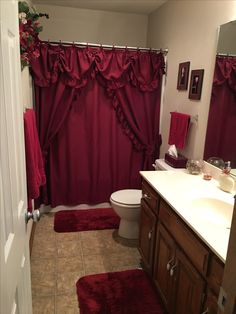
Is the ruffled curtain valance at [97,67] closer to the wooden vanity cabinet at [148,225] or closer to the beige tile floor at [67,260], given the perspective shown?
the wooden vanity cabinet at [148,225]

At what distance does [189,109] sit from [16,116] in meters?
1.80

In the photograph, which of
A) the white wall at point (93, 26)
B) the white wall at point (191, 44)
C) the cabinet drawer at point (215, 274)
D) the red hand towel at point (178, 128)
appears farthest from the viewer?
the white wall at point (93, 26)

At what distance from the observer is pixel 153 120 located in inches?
123

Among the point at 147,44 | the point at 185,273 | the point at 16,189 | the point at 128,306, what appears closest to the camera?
the point at 16,189

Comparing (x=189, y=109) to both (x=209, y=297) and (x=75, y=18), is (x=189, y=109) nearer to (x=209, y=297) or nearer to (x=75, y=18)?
(x=209, y=297)

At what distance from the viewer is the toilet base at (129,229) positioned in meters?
2.66

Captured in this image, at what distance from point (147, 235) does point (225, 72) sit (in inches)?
55.4

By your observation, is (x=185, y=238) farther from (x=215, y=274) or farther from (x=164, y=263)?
(x=164, y=263)

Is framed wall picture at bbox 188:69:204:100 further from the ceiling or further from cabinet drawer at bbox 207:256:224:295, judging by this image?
cabinet drawer at bbox 207:256:224:295

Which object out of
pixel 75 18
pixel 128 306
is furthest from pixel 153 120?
pixel 128 306

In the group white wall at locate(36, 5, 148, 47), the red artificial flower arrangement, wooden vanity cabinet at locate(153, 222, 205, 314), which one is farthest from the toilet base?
white wall at locate(36, 5, 148, 47)

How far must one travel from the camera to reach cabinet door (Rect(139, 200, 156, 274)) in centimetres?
199

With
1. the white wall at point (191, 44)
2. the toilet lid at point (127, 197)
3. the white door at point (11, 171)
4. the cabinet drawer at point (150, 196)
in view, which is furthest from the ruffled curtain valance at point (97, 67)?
the white door at point (11, 171)

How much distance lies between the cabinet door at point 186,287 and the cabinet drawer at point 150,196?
0.42 m
